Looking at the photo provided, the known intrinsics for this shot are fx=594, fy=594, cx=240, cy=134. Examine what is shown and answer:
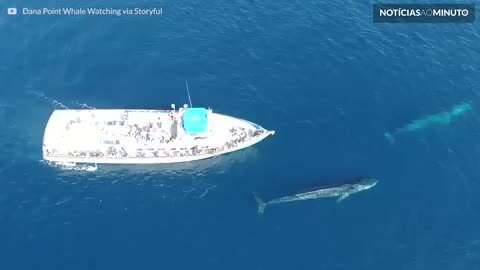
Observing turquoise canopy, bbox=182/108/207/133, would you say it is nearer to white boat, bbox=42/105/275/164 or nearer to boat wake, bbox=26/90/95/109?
white boat, bbox=42/105/275/164

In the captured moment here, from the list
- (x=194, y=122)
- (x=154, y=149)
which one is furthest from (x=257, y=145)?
(x=154, y=149)

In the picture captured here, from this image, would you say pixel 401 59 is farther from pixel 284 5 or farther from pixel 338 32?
pixel 284 5

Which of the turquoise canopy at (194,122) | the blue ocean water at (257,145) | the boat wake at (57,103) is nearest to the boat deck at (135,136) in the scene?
the turquoise canopy at (194,122)

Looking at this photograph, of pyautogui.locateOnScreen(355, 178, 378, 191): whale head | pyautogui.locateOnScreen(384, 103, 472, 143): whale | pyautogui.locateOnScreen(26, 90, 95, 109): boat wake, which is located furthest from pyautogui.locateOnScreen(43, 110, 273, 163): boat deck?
pyautogui.locateOnScreen(384, 103, 472, 143): whale

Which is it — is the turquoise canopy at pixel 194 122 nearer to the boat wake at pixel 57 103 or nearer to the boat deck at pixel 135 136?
the boat deck at pixel 135 136

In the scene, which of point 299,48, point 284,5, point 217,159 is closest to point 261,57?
point 299,48

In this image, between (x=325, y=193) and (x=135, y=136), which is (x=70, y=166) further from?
(x=325, y=193)
